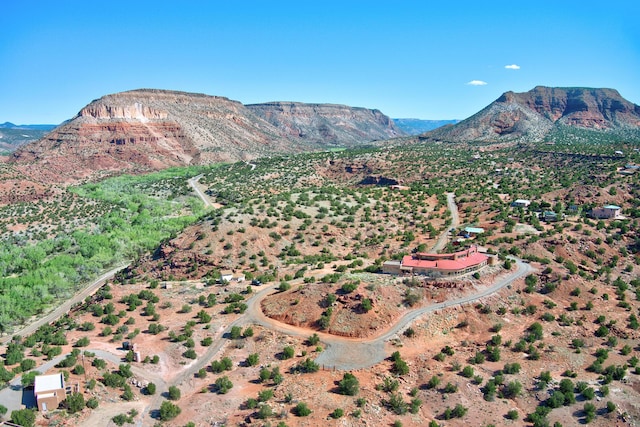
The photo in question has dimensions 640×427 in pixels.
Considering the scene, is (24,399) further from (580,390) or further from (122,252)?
(122,252)

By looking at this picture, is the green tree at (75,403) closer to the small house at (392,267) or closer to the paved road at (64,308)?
the paved road at (64,308)

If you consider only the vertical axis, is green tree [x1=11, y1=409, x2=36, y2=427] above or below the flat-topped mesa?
below

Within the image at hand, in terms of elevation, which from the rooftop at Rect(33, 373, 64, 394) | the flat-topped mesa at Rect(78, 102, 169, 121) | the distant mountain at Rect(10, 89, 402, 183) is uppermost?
the flat-topped mesa at Rect(78, 102, 169, 121)

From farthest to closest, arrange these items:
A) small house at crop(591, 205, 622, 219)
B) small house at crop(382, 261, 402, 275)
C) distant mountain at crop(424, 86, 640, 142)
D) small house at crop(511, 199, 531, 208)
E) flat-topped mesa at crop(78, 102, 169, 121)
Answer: distant mountain at crop(424, 86, 640, 142), flat-topped mesa at crop(78, 102, 169, 121), small house at crop(511, 199, 531, 208), small house at crop(591, 205, 622, 219), small house at crop(382, 261, 402, 275)

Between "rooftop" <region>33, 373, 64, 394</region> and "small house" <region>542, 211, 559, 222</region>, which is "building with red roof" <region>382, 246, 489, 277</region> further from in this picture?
"rooftop" <region>33, 373, 64, 394</region>

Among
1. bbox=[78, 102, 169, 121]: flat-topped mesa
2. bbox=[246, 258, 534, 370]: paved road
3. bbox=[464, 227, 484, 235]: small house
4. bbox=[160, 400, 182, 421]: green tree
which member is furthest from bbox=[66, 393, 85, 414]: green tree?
bbox=[78, 102, 169, 121]: flat-topped mesa

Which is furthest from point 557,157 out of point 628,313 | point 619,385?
point 619,385

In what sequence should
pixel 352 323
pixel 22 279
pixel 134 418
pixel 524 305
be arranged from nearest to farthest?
pixel 134 418
pixel 352 323
pixel 524 305
pixel 22 279

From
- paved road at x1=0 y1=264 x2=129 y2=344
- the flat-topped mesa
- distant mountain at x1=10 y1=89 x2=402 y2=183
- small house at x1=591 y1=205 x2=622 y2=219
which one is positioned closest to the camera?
paved road at x1=0 y1=264 x2=129 y2=344
